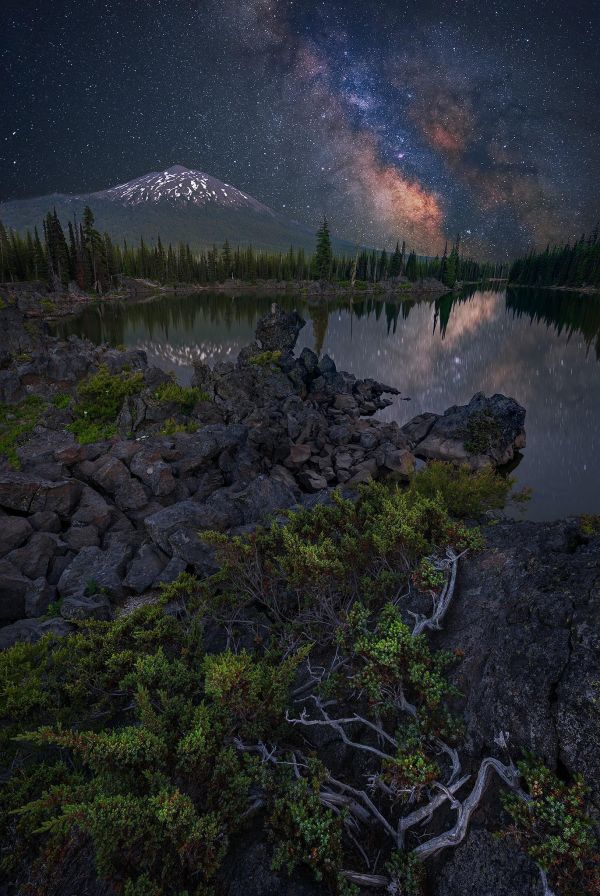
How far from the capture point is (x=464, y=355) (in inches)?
1853

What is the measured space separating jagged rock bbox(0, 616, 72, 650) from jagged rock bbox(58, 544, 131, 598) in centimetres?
128

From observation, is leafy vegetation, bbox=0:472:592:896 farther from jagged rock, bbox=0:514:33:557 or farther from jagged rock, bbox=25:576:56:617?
jagged rock, bbox=0:514:33:557

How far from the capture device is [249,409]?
26.3 meters

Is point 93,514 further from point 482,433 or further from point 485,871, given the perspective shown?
point 482,433

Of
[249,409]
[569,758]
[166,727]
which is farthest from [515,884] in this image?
[249,409]

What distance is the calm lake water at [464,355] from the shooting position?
21922 mm

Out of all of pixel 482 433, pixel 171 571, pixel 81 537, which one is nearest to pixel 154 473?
pixel 81 537

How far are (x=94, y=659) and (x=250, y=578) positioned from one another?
2.69 metres

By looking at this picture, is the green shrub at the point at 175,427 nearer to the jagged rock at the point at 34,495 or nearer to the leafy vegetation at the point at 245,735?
the jagged rock at the point at 34,495

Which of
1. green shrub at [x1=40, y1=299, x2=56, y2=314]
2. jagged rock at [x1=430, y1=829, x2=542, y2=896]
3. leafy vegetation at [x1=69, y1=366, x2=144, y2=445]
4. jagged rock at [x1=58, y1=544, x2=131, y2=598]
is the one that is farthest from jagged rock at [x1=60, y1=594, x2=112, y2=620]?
green shrub at [x1=40, y1=299, x2=56, y2=314]

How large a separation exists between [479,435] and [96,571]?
19.9 meters

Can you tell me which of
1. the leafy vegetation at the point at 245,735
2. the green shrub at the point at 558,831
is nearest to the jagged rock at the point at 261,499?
the leafy vegetation at the point at 245,735

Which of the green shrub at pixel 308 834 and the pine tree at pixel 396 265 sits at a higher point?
the pine tree at pixel 396 265

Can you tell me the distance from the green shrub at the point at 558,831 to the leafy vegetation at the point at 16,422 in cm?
1885
